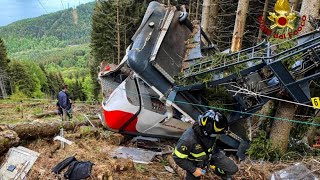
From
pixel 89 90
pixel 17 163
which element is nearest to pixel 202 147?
pixel 17 163

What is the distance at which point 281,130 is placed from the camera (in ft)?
16.4

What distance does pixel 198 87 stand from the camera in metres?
4.90

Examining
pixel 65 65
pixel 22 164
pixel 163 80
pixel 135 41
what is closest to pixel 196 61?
pixel 163 80

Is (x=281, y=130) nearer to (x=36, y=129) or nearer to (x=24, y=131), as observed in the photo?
(x=36, y=129)

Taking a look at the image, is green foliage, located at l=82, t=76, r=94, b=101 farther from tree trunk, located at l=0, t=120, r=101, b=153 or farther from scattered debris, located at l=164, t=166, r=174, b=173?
scattered debris, located at l=164, t=166, r=174, b=173

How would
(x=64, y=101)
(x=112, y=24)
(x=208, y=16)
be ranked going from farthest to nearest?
(x=112, y=24) → (x=208, y=16) → (x=64, y=101)

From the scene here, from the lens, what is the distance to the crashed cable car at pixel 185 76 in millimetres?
4230

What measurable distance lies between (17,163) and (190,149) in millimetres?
3199

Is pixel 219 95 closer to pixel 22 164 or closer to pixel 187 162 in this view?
pixel 187 162

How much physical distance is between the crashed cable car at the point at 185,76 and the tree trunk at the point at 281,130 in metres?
0.40

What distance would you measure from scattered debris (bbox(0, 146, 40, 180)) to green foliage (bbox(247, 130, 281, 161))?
3.62 meters

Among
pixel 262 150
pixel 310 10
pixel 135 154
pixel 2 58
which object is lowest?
pixel 2 58

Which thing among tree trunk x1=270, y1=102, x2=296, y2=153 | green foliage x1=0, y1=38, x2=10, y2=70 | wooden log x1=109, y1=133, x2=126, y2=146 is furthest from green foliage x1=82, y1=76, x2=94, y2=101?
tree trunk x1=270, y1=102, x2=296, y2=153

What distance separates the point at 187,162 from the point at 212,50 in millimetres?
3517
